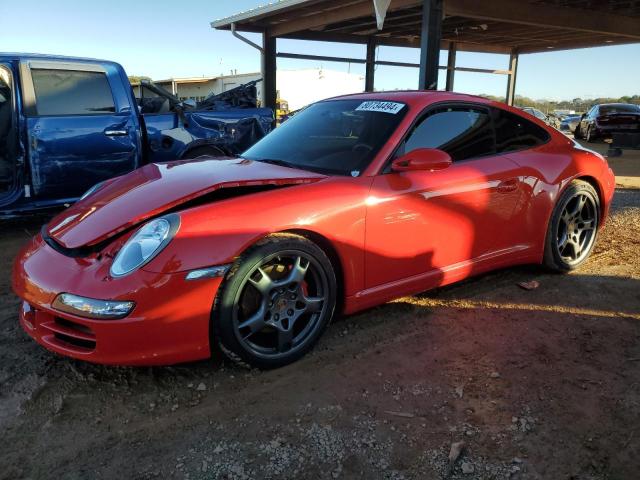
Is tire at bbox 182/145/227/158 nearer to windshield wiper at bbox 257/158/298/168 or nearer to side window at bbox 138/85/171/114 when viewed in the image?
side window at bbox 138/85/171/114

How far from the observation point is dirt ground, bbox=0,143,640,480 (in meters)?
2.02

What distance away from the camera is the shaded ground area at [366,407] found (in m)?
2.02

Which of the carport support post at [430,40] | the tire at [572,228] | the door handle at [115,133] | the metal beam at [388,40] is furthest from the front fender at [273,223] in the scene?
the metal beam at [388,40]

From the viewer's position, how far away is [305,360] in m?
2.81

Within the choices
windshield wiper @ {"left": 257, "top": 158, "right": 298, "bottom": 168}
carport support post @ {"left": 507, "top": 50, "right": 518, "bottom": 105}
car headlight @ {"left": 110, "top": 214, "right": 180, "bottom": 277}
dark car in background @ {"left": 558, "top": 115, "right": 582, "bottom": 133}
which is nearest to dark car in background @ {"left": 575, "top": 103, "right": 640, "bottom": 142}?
carport support post @ {"left": 507, "top": 50, "right": 518, "bottom": 105}

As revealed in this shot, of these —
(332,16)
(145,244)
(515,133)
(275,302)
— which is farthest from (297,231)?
(332,16)

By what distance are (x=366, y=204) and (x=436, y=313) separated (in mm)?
998

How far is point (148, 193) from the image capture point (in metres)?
2.79

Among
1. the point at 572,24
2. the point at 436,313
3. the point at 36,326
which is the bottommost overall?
the point at 436,313

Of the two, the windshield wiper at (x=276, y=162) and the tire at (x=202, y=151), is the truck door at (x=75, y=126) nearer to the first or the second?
the tire at (x=202, y=151)

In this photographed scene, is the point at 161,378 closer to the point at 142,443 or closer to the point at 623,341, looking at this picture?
the point at 142,443

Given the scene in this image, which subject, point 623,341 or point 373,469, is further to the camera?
point 623,341

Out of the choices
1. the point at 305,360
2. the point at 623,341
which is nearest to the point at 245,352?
the point at 305,360

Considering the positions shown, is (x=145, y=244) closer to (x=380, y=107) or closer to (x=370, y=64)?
(x=380, y=107)
